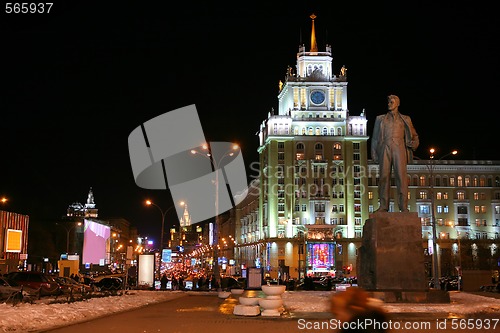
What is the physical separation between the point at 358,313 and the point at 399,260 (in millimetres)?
13938

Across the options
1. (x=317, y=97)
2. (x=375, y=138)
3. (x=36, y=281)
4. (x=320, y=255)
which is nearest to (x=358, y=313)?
(x=375, y=138)

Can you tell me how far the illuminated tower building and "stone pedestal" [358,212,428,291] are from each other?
9319 cm

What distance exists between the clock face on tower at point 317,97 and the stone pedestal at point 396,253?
10122 cm

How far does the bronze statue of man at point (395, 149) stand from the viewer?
2125 centimetres

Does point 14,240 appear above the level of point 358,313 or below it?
above

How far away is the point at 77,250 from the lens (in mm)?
110000

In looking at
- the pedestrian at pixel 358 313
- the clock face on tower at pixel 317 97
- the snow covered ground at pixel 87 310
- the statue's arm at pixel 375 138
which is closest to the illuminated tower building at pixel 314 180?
the clock face on tower at pixel 317 97

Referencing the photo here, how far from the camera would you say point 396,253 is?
65.2ft

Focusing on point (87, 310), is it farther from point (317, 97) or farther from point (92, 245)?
point (317, 97)

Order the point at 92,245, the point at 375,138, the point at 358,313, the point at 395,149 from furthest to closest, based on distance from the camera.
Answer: the point at 92,245
the point at 375,138
the point at 395,149
the point at 358,313

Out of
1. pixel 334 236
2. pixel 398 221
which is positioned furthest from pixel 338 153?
pixel 398 221

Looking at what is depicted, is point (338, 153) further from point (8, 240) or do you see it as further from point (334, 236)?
point (8, 240)

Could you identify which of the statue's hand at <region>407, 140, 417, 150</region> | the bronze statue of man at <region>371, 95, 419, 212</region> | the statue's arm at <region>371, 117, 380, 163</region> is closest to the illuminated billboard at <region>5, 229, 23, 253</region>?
the statue's arm at <region>371, 117, 380, 163</region>

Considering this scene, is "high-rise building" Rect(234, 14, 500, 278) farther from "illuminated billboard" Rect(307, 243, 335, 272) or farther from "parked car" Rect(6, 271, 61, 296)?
"parked car" Rect(6, 271, 61, 296)
